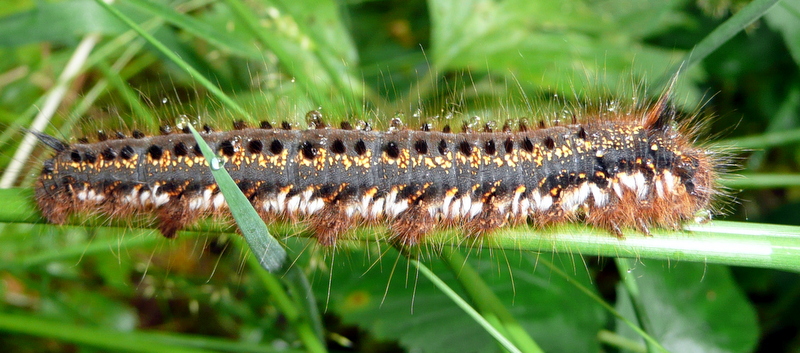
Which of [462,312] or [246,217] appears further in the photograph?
[462,312]

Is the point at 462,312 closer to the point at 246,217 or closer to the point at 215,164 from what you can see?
the point at 246,217

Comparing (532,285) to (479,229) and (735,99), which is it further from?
(735,99)

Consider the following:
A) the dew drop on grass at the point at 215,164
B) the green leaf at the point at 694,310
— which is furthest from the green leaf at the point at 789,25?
the dew drop on grass at the point at 215,164

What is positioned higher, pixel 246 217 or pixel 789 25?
pixel 789 25

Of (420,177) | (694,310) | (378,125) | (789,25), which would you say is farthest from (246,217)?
(789,25)

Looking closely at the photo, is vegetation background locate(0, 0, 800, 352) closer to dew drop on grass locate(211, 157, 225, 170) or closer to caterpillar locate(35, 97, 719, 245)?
caterpillar locate(35, 97, 719, 245)

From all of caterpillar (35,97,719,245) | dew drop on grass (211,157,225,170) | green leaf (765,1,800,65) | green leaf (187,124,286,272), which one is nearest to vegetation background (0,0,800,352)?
green leaf (765,1,800,65)
